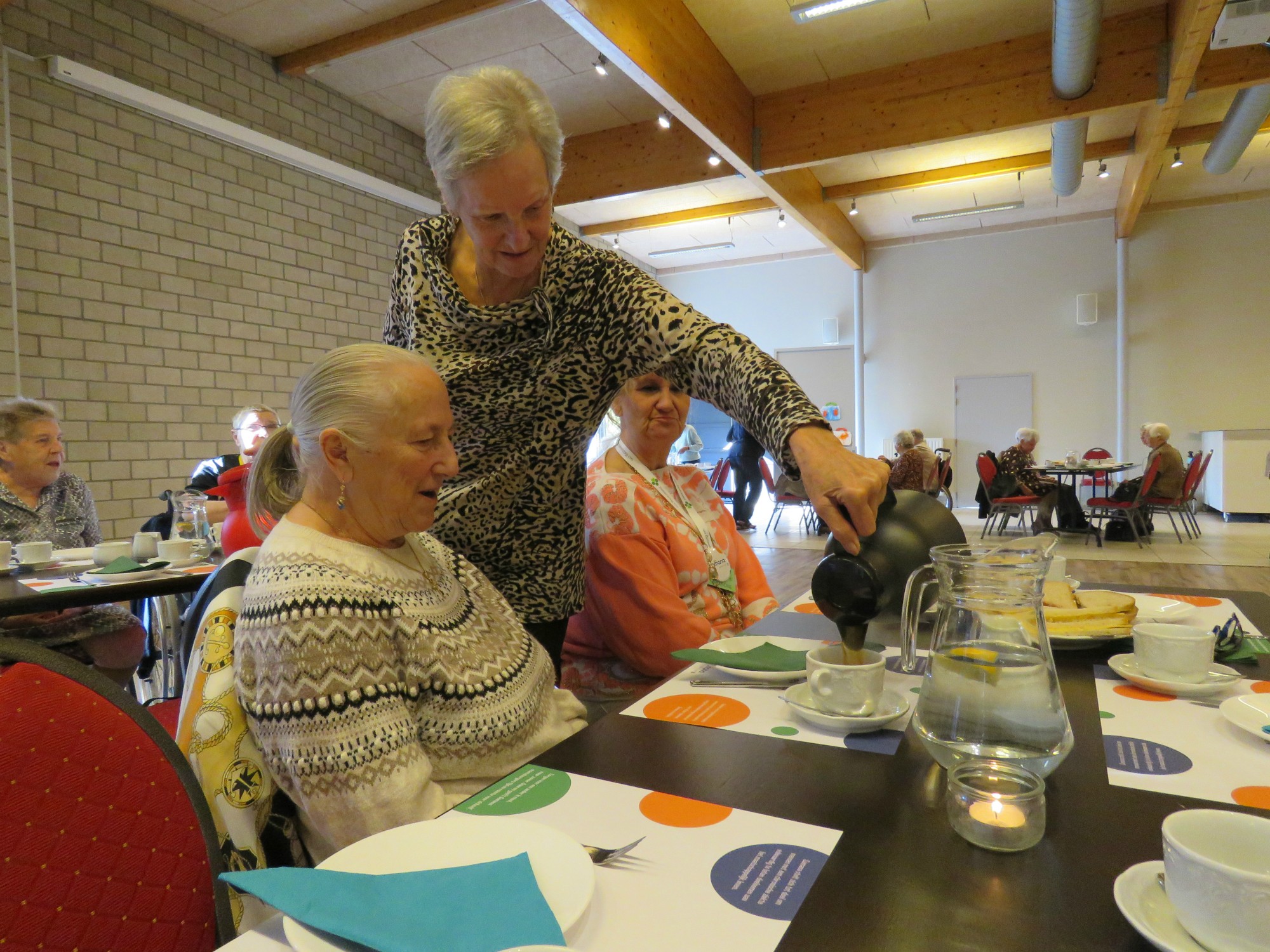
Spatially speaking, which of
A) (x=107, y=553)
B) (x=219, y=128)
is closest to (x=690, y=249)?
(x=219, y=128)

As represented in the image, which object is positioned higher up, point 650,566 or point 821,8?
point 821,8

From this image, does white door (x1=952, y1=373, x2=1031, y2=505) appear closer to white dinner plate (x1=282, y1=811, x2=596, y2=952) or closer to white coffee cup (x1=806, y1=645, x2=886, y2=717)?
white coffee cup (x1=806, y1=645, x2=886, y2=717)

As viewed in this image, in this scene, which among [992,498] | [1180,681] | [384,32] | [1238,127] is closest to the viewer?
[1180,681]

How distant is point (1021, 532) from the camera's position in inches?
369

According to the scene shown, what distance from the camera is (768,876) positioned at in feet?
2.01

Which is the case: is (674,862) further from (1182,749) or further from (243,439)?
(243,439)

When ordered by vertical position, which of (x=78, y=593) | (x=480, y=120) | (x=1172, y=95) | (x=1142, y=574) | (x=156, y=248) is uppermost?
(x=1172, y=95)

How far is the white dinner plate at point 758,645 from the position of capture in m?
1.12

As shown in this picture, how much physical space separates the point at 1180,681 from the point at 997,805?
58 cm

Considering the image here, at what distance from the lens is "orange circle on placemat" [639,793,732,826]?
2.33 ft

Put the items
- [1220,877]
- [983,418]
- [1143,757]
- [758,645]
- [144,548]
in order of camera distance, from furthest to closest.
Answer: [983,418]
[144,548]
[758,645]
[1143,757]
[1220,877]

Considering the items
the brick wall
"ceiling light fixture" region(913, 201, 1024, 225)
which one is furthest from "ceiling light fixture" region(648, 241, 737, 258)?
the brick wall

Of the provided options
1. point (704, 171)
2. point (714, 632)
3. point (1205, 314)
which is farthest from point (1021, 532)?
point (714, 632)

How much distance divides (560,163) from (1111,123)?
A: 351 inches
